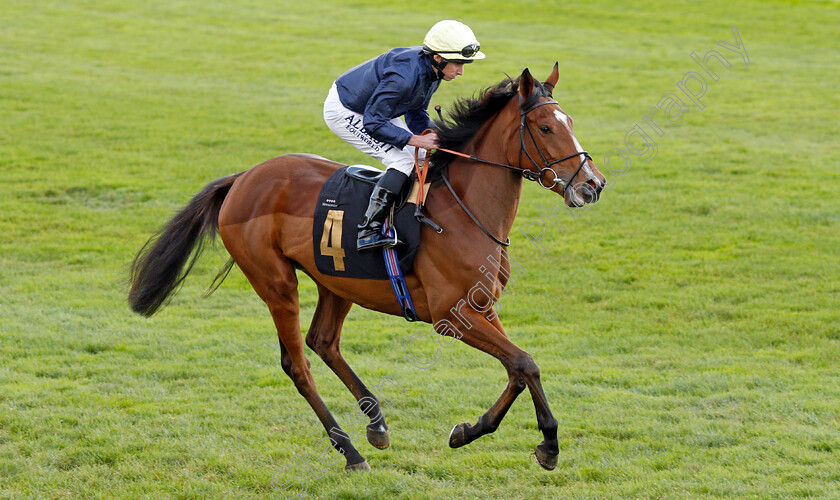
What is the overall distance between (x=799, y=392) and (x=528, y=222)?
18.0 ft

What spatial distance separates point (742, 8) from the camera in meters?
25.9

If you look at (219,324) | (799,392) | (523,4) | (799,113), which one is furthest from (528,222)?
(523,4)

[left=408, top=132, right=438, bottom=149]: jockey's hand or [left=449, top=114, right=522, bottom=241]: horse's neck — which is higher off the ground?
[left=408, top=132, right=438, bottom=149]: jockey's hand

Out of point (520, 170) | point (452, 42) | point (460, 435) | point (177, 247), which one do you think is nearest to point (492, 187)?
point (520, 170)

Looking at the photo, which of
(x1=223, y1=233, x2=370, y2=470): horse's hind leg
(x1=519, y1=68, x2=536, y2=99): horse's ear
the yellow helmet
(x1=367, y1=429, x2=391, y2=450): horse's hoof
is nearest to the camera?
(x1=519, y1=68, x2=536, y2=99): horse's ear

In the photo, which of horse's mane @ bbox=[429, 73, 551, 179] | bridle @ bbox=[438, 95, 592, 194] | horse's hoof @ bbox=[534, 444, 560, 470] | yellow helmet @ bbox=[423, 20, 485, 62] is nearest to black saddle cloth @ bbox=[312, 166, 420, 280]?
horse's mane @ bbox=[429, 73, 551, 179]

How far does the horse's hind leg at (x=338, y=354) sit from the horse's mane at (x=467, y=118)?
1.33 m

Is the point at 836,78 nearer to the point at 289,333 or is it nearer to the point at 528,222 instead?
the point at 528,222

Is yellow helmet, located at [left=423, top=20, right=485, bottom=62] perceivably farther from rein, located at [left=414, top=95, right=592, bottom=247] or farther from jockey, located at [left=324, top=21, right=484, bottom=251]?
rein, located at [left=414, top=95, right=592, bottom=247]

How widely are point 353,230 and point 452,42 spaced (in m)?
1.30

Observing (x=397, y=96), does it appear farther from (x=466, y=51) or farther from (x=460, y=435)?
(x=460, y=435)

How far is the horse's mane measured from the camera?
5.14m

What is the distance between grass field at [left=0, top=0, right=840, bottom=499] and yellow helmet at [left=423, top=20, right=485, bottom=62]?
8.32 ft

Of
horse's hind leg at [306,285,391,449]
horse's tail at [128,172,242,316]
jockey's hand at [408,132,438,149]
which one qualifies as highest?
jockey's hand at [408,132,438,149]
